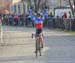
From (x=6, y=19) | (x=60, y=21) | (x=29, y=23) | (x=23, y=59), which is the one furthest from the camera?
(x=6, y=19)

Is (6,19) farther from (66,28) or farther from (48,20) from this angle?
(66,28)

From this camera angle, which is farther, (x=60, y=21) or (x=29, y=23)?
(x=29, y=23)

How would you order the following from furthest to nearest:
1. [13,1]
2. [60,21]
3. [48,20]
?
[13,1], [48,20], [60,21]

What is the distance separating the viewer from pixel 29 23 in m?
57.2

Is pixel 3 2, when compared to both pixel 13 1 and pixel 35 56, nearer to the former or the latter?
pixel 13 1

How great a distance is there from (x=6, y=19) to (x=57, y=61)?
4938cm

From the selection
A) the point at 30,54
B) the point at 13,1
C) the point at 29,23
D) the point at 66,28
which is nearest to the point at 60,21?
the point at 66,28

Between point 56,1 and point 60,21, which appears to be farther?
point 56,1

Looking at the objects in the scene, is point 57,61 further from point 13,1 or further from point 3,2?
point 3,2

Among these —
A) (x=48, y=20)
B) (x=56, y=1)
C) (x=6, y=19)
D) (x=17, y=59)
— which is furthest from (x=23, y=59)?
(x=56, y=1)

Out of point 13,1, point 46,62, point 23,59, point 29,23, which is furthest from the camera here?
point 13,1

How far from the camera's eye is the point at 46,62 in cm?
1638

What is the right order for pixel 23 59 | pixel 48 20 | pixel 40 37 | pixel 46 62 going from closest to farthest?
pixel 46 62
pixel 23 59
pixel 40 37
pixel 48 20

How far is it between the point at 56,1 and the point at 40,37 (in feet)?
212
